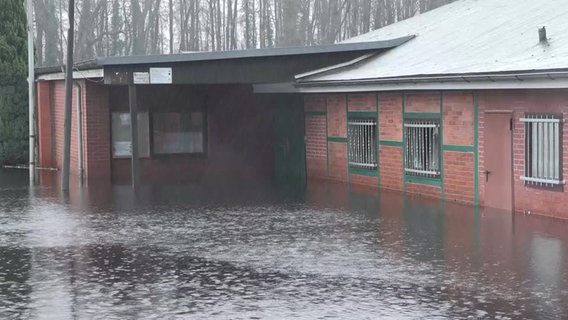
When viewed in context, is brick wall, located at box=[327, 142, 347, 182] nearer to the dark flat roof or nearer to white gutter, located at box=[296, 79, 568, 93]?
white gutter, located at box=[296, 79, 568, 93]

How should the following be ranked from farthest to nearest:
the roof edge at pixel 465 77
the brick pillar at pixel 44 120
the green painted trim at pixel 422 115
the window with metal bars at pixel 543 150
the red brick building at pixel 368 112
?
the brick pillar at pixel 44 120 → the green painted trim at pixel 422 115 → the red brick building at pixel 368 112 → the window with metal bars at pixel 543 150 → the roof edge at pixel 465 77

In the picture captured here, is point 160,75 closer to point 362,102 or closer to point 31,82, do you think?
point 362,102

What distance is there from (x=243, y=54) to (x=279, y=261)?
10.5m

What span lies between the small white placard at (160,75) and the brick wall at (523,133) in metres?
7.21

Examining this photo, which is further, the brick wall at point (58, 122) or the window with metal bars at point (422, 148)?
the brick wall at point (58, 122)

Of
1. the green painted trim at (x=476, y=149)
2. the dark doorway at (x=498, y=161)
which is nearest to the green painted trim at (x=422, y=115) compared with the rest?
the green painted trim at (x=476, y=149)

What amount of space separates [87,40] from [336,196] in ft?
142

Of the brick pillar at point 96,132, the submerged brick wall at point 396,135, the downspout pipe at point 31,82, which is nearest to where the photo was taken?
the submerged brick wall at point 396,135

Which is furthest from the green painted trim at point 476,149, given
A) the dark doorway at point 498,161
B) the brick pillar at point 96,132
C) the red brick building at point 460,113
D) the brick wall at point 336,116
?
the brick pillar at point 96,132

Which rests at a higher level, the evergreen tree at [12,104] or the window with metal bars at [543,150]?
the evergreen tree at [12,104]

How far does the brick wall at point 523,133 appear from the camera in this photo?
14859 mm

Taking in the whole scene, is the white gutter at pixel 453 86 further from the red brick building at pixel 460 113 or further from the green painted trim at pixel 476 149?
the green painted trim at pixel 476 149

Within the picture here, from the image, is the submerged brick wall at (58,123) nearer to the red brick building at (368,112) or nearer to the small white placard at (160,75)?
the red brick building at (368,112)

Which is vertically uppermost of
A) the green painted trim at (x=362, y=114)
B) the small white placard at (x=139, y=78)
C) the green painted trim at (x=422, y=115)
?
the small white placard at (x=139, y=78)
